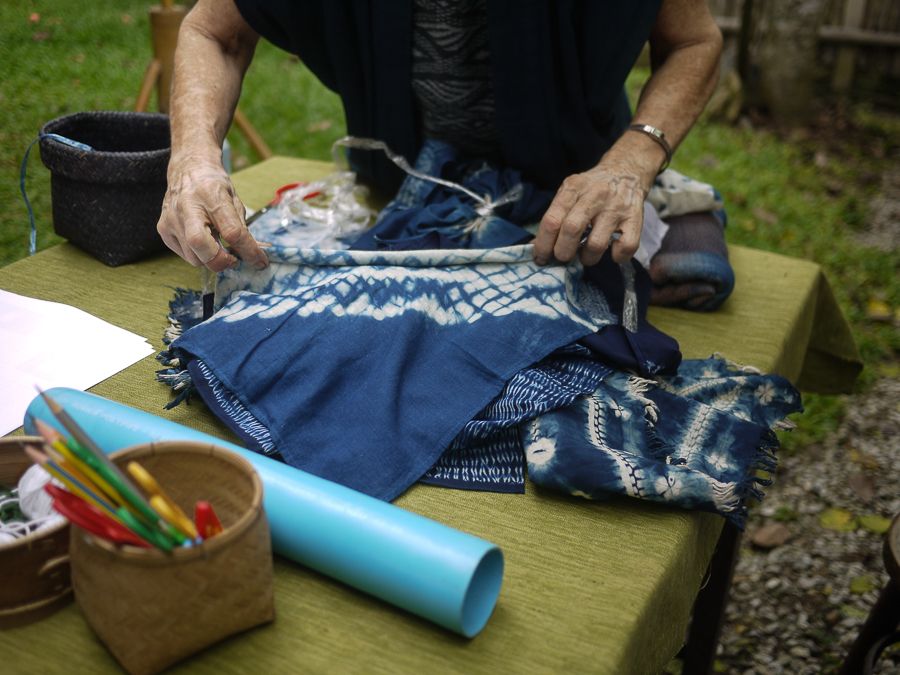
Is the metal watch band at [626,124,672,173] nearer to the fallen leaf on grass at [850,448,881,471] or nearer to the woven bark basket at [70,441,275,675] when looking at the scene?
the woven bark basket at [70,441,275,675]

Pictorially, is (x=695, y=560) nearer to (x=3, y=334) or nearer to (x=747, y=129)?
(x=3, y=334)

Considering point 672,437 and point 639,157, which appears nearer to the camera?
point 672,437

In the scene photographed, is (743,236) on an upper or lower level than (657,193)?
lower

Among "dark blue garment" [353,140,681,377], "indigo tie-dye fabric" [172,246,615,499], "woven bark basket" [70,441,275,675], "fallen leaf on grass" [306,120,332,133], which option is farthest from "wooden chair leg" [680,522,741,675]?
"fallen leaf on grass" [306,120,332,133]

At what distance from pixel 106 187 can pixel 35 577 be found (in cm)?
89

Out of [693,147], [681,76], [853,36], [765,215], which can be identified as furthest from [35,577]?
[853,36]

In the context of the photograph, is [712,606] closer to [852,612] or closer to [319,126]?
[852,612]

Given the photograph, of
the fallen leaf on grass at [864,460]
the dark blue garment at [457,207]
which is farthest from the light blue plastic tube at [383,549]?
the fallen leaf on grass at [864,460]

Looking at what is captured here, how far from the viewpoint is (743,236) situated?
2.96m

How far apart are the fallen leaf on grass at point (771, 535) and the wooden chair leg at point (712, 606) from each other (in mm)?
532

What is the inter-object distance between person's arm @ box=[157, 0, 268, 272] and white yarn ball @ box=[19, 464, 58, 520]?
0.41 metres

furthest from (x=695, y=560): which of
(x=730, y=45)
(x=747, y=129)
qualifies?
(x=730, y=45)

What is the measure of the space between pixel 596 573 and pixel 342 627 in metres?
0.29

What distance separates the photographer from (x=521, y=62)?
129 cm
